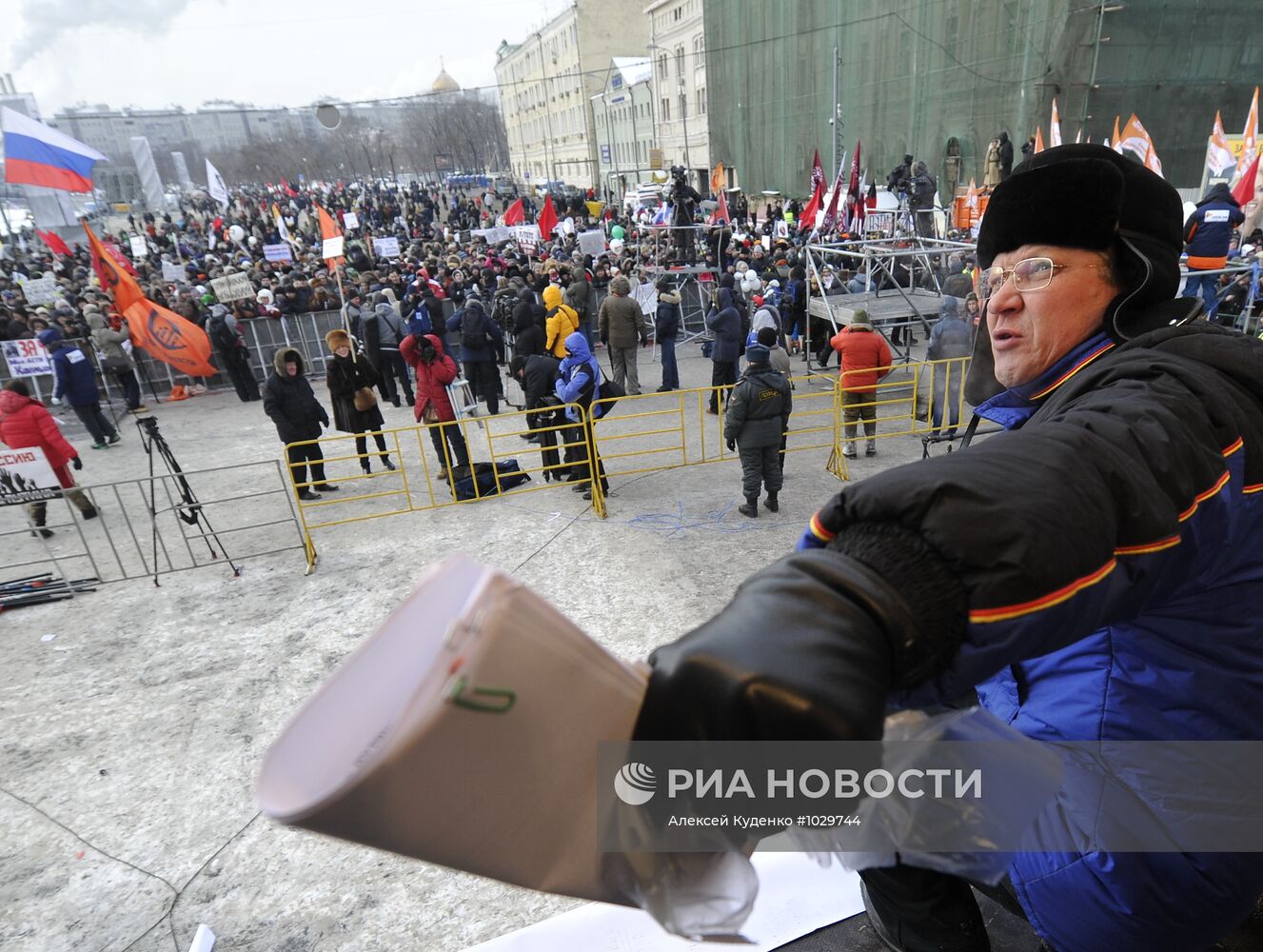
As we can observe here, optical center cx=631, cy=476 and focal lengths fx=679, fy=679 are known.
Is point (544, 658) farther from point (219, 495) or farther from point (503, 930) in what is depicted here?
point (219, 495)

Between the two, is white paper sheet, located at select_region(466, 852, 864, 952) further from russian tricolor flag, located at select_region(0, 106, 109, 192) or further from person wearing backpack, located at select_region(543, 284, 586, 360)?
russian tricolor flag, located at select_region(0, 106, 109, 192)

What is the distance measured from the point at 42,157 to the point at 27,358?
4132mm

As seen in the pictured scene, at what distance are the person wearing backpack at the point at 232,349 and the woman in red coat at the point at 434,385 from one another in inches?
240

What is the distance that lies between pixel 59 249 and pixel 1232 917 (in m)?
29.0

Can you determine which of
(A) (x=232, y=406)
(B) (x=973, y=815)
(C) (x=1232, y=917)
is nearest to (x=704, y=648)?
(B) (x=973, y=815)

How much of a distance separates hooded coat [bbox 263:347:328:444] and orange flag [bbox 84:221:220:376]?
4.46 meters

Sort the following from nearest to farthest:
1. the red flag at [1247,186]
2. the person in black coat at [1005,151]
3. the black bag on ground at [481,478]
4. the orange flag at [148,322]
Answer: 1. the black bag on ground at [481,478]
2. the orange flag at [148,322]
3. the red flag at [1247,186]
4. the person in black coat at [1005,151]

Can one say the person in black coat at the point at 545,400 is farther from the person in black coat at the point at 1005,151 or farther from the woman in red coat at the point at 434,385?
the person in black coat at the point at 1005,151

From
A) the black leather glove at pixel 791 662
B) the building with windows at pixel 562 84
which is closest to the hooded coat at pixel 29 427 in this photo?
the black leather glove at pixel 791 662

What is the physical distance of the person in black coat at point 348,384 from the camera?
28.2 ft

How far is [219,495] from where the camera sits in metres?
9.35

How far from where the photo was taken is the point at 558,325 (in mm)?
9312

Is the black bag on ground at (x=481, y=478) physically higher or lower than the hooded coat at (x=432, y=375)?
lower

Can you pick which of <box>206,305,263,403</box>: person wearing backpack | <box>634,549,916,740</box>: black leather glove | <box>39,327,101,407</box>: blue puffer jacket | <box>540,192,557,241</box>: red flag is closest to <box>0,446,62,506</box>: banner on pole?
<box>39,327,101,407</box>: blue puffer jacket
